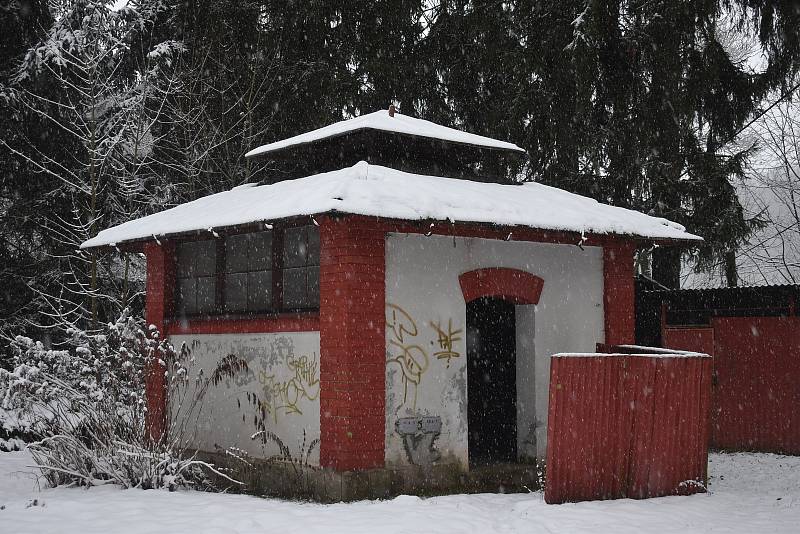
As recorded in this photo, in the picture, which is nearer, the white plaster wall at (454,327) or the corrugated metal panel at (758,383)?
the white plaster wall at (454,327)

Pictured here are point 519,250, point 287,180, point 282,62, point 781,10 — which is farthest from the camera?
point 282,62

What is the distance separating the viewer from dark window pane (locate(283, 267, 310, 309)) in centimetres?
1055

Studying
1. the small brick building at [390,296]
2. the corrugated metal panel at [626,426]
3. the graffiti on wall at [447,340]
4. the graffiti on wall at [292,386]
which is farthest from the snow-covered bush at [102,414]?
the corrugated metal panel at [626,426]

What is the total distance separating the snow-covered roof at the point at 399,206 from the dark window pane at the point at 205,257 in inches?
19.0

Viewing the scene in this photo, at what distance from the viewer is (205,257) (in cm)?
1231

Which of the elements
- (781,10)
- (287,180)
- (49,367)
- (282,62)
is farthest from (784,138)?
(49,367)

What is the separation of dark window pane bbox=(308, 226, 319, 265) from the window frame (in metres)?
0.05

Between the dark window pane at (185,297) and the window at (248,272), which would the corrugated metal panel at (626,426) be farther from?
the dark window pane at (185,297)

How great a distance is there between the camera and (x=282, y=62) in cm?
2044

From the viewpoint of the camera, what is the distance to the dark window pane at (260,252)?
11.2m

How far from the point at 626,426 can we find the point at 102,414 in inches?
238

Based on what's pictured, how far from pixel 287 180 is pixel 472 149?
104 inches

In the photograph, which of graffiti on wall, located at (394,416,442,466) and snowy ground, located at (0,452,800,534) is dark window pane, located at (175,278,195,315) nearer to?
snowy ground, located at (0,452,800,534)

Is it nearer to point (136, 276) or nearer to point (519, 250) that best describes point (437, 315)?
point (519, 250)
